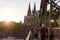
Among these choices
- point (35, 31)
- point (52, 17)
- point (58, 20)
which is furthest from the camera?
point (35, 31)

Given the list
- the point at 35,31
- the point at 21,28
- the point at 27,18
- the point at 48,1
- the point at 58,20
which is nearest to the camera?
the point at 48,1

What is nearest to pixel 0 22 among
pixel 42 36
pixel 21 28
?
pixel 21 28

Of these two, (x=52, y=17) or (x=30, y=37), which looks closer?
(x=52, y=17)

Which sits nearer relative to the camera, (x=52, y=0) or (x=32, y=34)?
(x=52, y=0)

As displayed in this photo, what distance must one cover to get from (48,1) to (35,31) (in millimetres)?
3414

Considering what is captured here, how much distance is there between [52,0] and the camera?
55.5 ft

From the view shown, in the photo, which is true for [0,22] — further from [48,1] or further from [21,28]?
[48,1]

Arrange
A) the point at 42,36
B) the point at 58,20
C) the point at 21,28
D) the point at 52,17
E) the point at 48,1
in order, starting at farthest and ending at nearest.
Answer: the point at 21,28 < the point at 58,20 < the point at 48,1 < the point at 52,17 < the point at 42,36

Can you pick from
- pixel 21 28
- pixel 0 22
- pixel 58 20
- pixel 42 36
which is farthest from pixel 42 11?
pixel 0 22

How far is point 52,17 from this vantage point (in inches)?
658

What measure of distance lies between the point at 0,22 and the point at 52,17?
196ft

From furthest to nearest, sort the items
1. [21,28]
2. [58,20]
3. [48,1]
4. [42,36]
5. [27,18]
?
[27,18] → [21,28] → [58,20] → [48,1] → [42,36]

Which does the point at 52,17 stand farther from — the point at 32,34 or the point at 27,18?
the point at 27,18

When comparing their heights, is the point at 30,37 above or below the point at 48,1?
below
